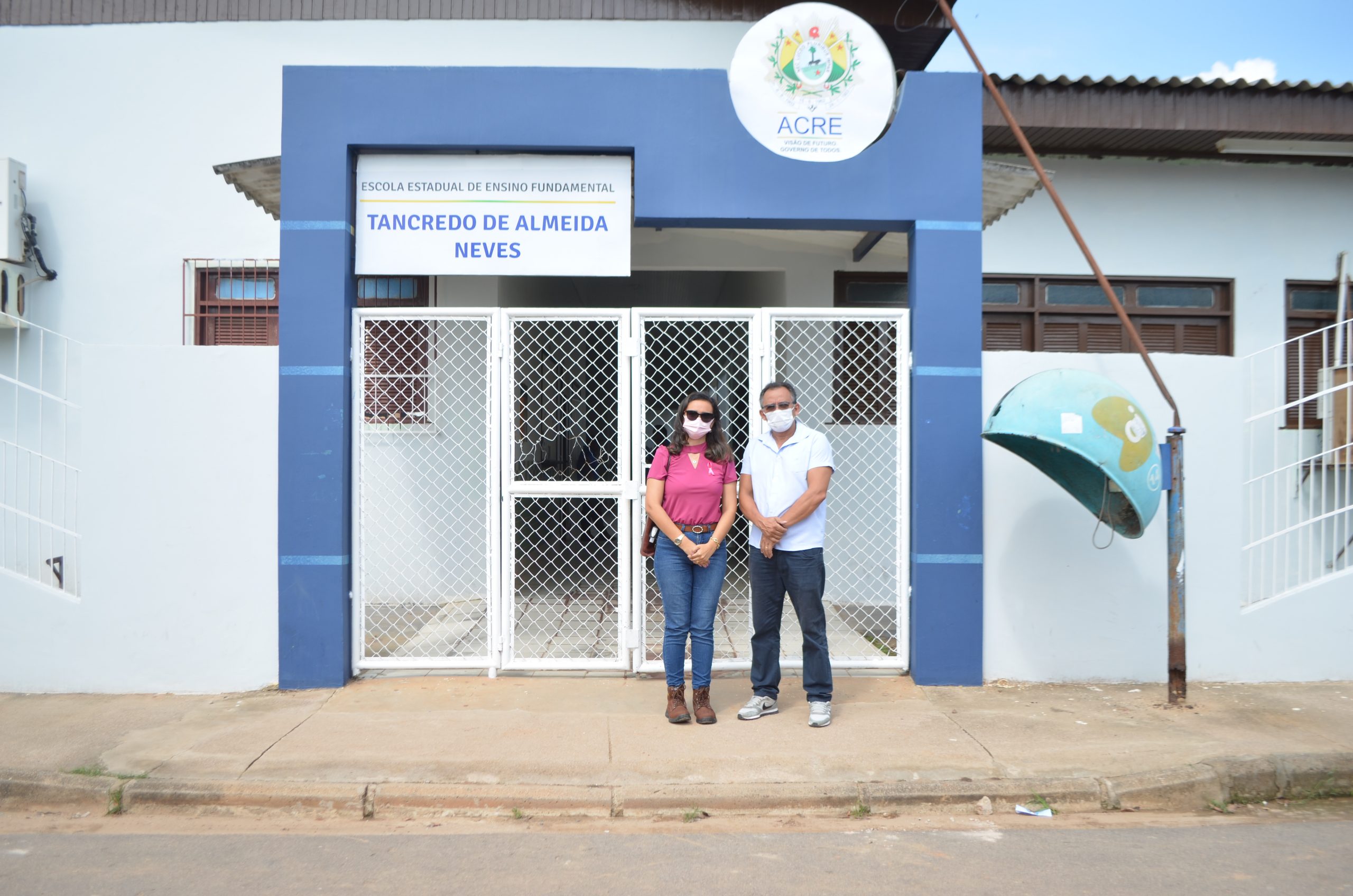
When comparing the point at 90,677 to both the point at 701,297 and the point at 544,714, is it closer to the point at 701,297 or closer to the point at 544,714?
the point at 544,714

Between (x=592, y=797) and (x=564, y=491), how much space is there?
2067 millimetres

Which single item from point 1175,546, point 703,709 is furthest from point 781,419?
point 1175,546

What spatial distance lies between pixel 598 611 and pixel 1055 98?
5782mm

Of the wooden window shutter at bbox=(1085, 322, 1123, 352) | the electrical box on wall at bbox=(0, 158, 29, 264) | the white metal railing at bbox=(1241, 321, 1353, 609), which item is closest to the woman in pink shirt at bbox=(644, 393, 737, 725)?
the white metal railing at bbox=(1241, 321, 1353, 609)

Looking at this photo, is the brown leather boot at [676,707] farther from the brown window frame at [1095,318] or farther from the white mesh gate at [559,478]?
the brown window frame at [1095,318]

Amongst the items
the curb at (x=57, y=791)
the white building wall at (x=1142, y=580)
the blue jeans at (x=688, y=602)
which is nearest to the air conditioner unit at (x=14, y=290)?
the curb at (x=57, y=791)

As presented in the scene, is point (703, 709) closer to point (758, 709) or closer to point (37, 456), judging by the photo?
point (758, 709)

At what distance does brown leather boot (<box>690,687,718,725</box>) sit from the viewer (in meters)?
5.09

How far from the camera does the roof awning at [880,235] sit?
621 centimetres

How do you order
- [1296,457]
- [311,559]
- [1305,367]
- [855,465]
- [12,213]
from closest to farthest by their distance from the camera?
1. [311,559]
2. [855,465]
3. [12,213]
4. [1296,457]
5. [1305,367]

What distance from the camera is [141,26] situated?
862 centimetres

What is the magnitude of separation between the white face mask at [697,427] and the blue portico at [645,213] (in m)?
1.50

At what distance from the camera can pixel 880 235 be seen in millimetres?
6965

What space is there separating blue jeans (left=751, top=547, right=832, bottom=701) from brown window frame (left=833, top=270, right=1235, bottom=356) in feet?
14.0
